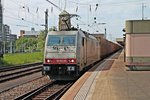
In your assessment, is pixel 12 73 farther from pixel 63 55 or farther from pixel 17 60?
pixel 17 60

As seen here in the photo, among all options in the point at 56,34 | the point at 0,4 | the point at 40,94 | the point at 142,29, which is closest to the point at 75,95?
the point at 40,94

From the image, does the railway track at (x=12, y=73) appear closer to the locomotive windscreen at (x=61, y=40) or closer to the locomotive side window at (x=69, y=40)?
the locomotive windscreen at (x=61, y=40)

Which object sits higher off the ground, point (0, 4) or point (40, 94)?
point (0, 4)

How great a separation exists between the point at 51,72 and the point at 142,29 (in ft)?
20.1

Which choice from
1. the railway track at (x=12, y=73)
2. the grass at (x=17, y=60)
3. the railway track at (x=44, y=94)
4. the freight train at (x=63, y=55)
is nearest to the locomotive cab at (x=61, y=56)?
the freight train at (x=63, y=55)

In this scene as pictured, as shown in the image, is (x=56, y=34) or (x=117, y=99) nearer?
(x=117, y=99)

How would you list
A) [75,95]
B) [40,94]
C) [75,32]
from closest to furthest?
[75,95] < [40,94] < [75,32]

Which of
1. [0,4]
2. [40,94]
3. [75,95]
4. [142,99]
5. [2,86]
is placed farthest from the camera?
[0,4]

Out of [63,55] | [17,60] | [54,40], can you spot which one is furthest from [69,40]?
[17,60]

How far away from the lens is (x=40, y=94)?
49.3 feet

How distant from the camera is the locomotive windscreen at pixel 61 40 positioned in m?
19.8

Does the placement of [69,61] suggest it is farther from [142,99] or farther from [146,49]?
[142,99]

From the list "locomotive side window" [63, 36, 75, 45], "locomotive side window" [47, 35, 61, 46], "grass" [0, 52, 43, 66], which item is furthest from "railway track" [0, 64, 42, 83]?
"grass" [0, 52, 43, 66]

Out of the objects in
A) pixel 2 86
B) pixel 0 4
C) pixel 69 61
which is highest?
pixel 0 4
